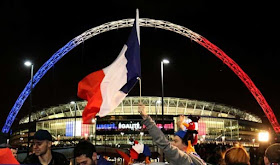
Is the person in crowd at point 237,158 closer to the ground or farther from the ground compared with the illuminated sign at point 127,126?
farther from the ground

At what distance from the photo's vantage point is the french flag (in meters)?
6.99

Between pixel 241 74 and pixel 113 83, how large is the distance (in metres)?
57.8

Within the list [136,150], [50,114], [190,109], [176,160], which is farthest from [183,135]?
[50,114]

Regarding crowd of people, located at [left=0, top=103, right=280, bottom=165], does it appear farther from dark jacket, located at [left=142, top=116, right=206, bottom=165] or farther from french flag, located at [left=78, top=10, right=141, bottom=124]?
french flag, located at [left=78, top=10, right=141, bottom=124]

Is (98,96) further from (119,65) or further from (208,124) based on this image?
(208,124)

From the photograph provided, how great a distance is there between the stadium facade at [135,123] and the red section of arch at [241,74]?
16.1 metres

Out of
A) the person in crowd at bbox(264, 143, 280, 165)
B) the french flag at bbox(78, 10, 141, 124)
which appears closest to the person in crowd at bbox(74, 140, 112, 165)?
the french flag at bbox(78, 10, 141, 124)

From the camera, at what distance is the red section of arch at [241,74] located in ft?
186

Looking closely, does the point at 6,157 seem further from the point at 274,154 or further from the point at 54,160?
the point at 274,154

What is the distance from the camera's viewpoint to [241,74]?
6175cm

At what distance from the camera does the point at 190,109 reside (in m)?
93.4

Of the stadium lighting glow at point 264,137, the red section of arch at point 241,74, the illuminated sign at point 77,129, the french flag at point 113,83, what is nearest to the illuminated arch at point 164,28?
the red section of arch at point 241,74

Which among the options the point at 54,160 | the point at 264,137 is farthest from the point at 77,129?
the point at 54,160

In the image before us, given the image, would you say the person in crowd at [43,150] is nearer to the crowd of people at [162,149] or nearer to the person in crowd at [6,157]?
the crowd of people at [162,149]
